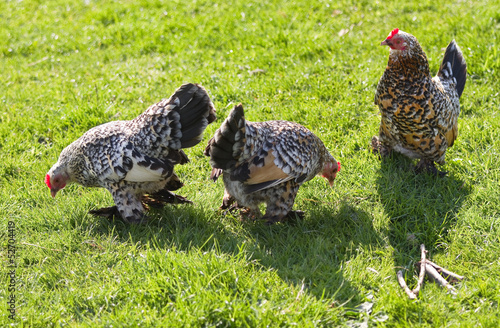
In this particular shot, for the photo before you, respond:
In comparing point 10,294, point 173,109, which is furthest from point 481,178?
point 10,294

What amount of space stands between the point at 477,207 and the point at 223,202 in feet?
7.62

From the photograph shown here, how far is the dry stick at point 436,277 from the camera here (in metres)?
3.68

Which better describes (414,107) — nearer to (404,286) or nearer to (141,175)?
(404,286)

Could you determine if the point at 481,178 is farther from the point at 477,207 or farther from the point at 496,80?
the point at 496,80

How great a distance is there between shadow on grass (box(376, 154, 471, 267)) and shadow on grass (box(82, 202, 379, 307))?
26 cm

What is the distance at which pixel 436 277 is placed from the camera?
12.4 ft

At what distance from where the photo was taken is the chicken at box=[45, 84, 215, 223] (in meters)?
4.30

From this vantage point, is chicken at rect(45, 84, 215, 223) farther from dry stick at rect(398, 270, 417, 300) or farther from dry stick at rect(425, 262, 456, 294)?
dry stick at rect(425, 262, 456, 294)

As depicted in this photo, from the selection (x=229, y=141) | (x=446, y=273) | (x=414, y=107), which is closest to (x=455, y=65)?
(x=414, y=107)

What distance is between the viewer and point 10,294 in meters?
3.80

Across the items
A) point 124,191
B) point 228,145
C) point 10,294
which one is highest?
point 228,145

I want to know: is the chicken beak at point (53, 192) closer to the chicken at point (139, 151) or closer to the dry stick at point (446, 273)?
the chicken at point (139, 151)

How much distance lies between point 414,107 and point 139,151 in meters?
2.57

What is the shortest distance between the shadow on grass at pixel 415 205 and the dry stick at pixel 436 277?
173 millimetres
